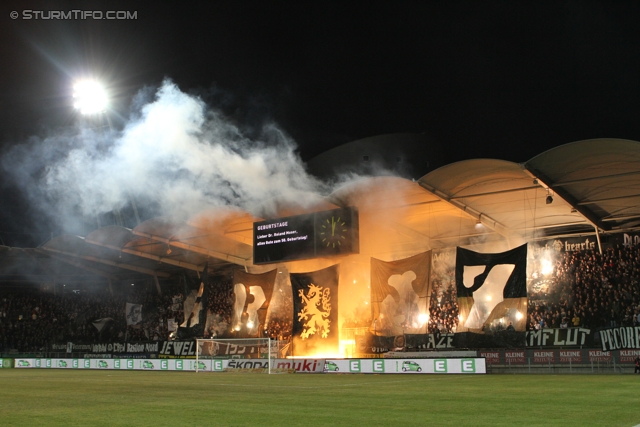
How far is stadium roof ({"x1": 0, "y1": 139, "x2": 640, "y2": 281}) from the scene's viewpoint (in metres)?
26.0

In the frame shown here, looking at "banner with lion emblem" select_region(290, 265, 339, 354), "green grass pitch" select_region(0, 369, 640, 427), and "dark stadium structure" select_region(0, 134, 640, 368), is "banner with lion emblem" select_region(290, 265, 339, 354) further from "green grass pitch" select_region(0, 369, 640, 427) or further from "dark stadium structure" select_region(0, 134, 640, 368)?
"green grass pitch" select_region(0, 369, 640, 427)

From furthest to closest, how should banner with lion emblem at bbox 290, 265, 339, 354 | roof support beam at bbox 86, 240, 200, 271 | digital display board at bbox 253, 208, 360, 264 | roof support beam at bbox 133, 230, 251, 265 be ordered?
1. roof support beam at bbox 86, 240, 200, 271
2. roof support beam at bbox 133, 230, 251, 265
3. banner with lion emblem at bbox 290, 265, 339, 354
4. digital display board at bbox 253, 208, 360, 264

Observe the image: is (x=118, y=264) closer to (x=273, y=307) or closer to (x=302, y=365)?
(x=273, y=307)

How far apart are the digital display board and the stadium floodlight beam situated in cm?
1025

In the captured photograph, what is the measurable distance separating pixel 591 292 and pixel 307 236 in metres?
13.6

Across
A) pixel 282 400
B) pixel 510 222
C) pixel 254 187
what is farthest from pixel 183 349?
pixel 282 400

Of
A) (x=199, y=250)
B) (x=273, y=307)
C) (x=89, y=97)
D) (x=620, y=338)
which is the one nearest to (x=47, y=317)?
(x=199, y=250)

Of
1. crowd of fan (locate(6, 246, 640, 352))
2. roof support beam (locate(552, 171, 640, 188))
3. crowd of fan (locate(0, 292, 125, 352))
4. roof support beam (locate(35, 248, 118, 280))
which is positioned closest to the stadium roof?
roof support beam (locate(552, 171, 640, 188))

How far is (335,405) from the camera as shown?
12352 millimetres

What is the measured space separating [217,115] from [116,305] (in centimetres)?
2715

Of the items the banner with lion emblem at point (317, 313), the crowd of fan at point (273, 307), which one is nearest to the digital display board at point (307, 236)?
the banner with lion emblem at point (317, 313)

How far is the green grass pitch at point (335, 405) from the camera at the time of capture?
980 centimetres

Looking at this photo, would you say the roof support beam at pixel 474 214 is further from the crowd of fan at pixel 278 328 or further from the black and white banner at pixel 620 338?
the crowd of fan at pixel 278 328

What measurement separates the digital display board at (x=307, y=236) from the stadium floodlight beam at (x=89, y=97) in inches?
404
